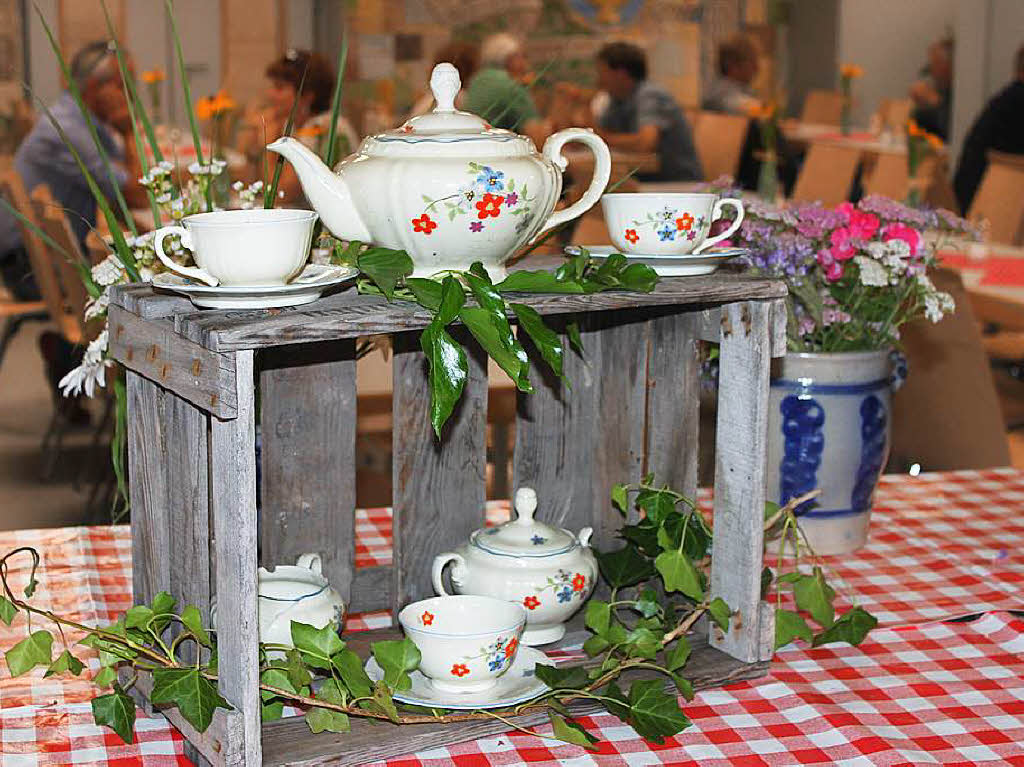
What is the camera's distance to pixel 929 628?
1438 mm

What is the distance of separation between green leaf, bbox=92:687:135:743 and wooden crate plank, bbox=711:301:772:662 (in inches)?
21.9

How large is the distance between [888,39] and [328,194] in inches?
370

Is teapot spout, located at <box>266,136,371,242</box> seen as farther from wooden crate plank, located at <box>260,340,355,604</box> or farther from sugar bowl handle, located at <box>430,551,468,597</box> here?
sugar bowl handle, located at <box>430,551,468,597</box>

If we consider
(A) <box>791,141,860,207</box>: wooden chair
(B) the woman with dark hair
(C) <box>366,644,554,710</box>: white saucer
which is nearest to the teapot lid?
(C) <box>366,644,554,710</box>: white saucer

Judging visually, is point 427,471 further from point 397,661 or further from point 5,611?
point 5,611

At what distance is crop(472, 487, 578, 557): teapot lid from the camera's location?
132 cm

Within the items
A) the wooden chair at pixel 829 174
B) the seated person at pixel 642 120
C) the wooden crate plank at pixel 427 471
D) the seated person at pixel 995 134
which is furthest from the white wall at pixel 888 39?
the wooden crate plank at pixel 427 471

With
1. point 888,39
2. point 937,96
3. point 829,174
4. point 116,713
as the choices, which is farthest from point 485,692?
point 888,39

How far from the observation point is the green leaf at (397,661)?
1125mm

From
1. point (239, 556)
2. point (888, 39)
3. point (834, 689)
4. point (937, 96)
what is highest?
point (888, 39)

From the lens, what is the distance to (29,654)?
1.11 m

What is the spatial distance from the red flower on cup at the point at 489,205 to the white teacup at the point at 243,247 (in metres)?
0.14

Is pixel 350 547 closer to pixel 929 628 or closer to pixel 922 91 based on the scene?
pixel 929 628

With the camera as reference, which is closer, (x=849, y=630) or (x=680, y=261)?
(x=680, y=261)
